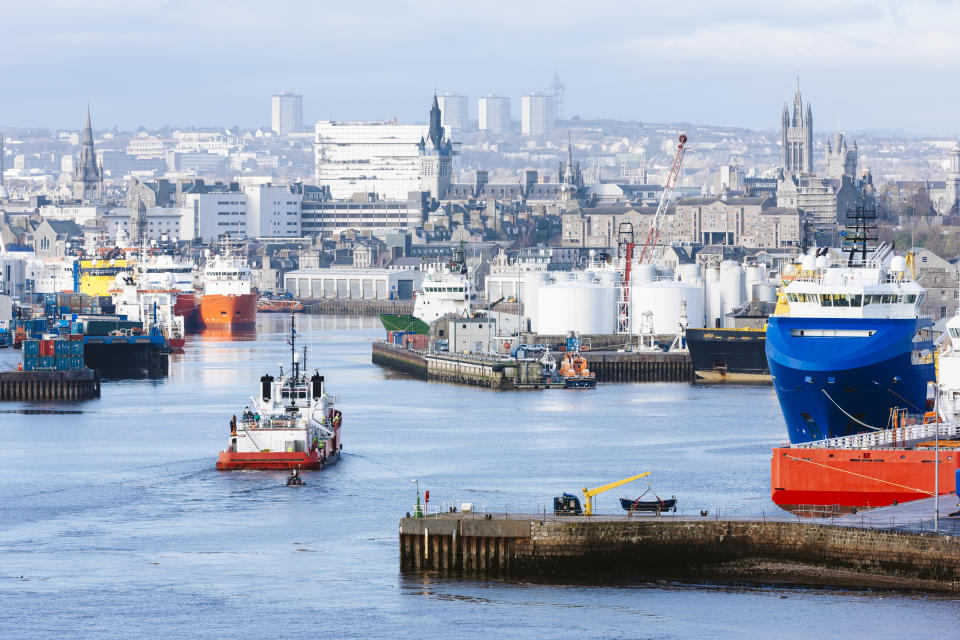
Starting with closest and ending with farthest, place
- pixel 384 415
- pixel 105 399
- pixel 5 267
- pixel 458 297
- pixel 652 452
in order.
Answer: pixel 652 452
pixel 384 415
pixel 105 399
pixel 458 297
pixel 5 267

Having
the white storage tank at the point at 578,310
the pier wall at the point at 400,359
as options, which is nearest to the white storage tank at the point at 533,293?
the white storage tank at the point at 578,310

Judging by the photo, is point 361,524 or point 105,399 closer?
point 361,524

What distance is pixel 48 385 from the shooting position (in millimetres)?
77250

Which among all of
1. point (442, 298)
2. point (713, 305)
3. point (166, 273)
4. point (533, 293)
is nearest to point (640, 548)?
point (713, 305)

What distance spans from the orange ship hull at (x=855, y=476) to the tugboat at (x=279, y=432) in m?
13.8

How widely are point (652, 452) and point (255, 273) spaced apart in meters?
130

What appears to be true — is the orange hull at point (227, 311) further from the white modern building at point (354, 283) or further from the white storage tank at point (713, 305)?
the white storage tank at point (713, 305)

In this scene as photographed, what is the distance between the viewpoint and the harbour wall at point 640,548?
3678cm

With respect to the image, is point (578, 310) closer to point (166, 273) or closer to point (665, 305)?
point (665, 305)

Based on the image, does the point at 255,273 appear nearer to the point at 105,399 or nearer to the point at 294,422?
the point at 105,399

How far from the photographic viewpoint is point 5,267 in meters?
154

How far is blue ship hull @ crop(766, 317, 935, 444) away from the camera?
1873 inches

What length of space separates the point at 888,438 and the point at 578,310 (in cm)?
5775

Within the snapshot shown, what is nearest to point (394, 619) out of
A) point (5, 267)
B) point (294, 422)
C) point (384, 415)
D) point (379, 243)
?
point (294, 422)
